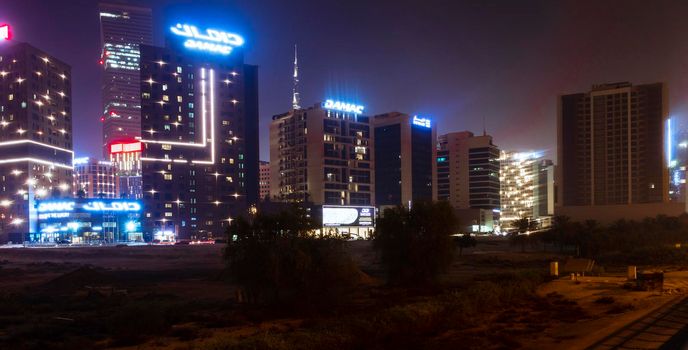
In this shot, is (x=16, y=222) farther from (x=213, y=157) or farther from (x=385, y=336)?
(x=385, y=336)

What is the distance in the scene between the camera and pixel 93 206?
136375 mm

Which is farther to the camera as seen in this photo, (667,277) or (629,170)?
(629,170)

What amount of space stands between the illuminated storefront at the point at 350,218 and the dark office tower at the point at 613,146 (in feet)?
228

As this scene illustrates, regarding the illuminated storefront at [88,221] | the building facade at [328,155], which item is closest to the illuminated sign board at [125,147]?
the illuminated storefront at [88,221]

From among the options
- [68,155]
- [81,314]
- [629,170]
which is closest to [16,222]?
[68,155]

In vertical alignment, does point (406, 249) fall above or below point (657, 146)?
below

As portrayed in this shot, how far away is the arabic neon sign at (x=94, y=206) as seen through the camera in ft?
446

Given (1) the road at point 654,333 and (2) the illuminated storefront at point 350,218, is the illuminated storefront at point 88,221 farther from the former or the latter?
(1) the road at point 654,333

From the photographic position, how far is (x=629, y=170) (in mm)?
168625

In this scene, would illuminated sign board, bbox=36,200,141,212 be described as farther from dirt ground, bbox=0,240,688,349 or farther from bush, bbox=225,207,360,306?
bush, bbox=225,207,360,306

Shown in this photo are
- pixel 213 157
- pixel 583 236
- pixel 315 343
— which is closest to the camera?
pixel 315 343

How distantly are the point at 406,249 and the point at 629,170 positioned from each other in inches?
6357

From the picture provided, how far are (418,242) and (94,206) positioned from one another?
124870mm

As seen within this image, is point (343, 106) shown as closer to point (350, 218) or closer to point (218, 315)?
point (350, 218)
